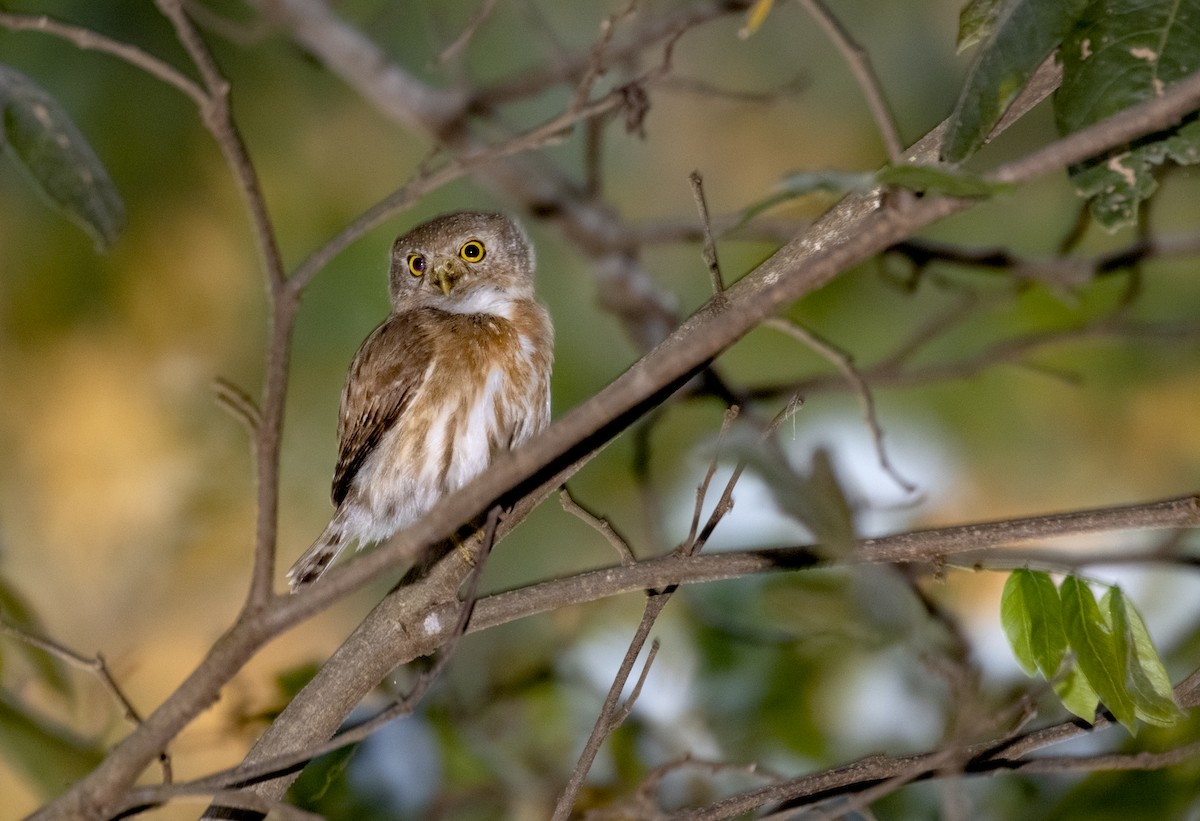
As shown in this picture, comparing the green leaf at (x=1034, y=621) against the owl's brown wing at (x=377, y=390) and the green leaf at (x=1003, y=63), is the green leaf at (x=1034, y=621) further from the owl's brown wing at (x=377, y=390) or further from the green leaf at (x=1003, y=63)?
the owl's brown wing at (x=377, y=390)

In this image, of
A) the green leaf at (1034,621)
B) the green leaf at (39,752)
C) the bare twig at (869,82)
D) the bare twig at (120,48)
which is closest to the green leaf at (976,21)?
the bare twig at (869,82)

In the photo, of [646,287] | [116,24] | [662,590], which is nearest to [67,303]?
[116,24]

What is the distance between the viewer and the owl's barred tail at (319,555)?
158 inches

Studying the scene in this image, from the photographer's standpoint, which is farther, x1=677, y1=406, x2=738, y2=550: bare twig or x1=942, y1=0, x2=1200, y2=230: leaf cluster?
x1=677, y1=406, x2=738, y2=550: bare twig

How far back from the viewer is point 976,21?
2.24m

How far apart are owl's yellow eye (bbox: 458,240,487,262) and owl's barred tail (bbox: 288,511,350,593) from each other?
113 cm

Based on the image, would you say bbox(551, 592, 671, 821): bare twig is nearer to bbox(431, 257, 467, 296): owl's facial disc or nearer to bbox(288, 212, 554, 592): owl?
bbox(288, 212, 554, 592): owl

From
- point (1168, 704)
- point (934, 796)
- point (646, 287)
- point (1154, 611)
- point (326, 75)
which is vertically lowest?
point (1168, 704)

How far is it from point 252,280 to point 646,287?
6.36 ft

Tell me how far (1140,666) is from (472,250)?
3014mm

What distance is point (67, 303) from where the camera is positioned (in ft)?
17.7

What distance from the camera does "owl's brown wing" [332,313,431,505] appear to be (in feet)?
12.3

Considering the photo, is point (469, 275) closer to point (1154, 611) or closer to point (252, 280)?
point (252, 280)

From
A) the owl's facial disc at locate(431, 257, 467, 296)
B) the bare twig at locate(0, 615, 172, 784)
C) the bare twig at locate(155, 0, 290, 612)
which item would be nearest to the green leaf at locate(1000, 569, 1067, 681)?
the bare twig at locate(155, 0, 290, 612)
